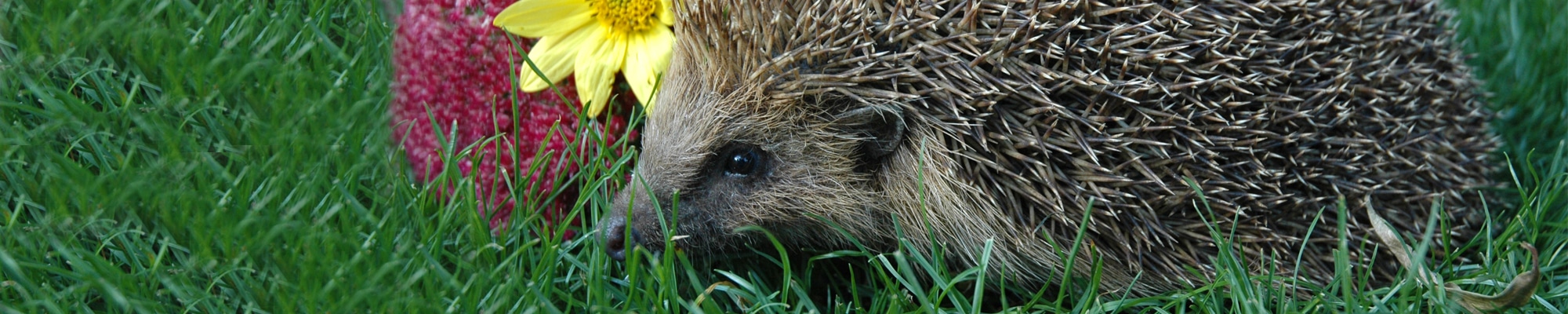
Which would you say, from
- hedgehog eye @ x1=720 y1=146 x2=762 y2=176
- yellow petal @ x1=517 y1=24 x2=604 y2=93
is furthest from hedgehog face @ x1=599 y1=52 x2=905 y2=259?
yellow petal @ x1=517 y1=24 x2=604 y2=93

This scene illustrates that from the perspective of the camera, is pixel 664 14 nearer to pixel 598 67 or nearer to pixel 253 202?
pixel 598 67

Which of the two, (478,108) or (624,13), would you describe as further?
(478,108)

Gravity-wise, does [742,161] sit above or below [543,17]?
below

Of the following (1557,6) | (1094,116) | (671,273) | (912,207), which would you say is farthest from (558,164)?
Result: (1557,6)

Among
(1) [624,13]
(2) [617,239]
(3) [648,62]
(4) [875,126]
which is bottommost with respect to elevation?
(2) [617,239]

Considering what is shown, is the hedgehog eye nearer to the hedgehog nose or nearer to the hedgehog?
the hedgehog

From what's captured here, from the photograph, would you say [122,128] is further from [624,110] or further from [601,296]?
[624,110]

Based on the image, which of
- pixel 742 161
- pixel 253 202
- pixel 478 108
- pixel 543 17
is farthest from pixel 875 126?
A: pixel 253 202

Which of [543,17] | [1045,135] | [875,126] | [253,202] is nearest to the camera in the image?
[253,202]
